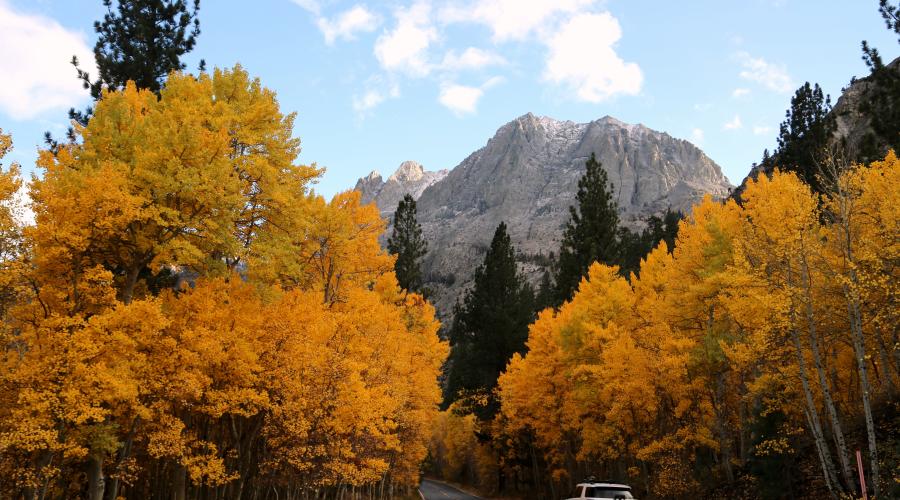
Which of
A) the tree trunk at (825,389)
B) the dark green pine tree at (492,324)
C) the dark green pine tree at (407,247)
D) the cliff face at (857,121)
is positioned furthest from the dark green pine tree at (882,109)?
the dark green pine tree at (407,247)

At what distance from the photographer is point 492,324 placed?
48.8 metres

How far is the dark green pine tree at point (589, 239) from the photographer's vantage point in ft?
158

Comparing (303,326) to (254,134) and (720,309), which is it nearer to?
(254,134)

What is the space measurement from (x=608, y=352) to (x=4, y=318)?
22174 mm

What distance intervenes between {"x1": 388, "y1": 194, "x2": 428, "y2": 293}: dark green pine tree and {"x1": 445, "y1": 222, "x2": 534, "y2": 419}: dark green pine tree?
5.47 meters

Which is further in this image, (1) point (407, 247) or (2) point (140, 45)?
(1) point (407, 247)

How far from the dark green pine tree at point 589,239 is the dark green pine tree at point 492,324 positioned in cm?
423

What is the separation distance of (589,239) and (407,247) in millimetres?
16264

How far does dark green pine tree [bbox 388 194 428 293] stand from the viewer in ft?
169

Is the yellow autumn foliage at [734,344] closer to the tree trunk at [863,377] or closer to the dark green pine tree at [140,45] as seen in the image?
the tree trunk at [863,377]

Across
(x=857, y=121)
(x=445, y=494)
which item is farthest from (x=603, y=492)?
(x=445, y=494)

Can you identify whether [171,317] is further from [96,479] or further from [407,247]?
[407,247]

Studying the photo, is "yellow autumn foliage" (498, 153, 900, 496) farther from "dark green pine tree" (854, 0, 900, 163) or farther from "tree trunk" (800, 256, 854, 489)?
"dark green pine tree" (854, 0, 900, 163)

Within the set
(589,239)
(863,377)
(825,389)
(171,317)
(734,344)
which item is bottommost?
(825,389)
